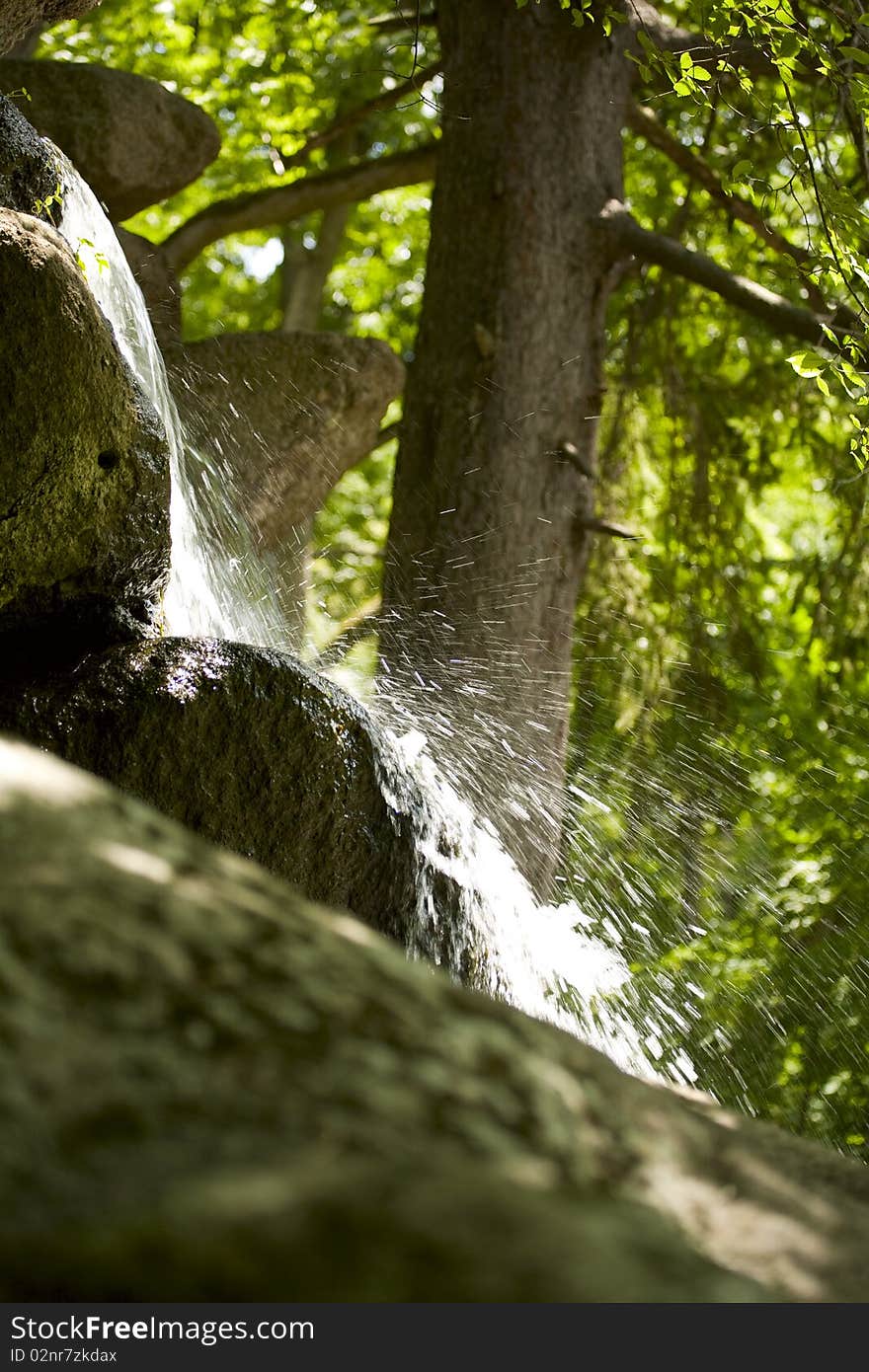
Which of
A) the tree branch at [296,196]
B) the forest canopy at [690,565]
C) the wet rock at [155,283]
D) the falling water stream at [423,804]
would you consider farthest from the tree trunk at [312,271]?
the falling water stream at [423,804]

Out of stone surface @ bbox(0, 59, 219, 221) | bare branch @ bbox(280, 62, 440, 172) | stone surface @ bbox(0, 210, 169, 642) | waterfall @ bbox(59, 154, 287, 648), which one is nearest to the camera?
stone surface @ bbox(0, 210, 169, 642)

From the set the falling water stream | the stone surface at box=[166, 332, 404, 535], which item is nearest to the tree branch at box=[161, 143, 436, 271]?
the stone surface at box=[166, 332, 404, 535]

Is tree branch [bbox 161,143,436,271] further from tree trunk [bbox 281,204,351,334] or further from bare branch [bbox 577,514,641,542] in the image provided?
tree trunk [bbox 281,204,351,334]

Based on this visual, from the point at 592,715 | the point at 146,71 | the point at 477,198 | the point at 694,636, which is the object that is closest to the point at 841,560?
the point at 694,636

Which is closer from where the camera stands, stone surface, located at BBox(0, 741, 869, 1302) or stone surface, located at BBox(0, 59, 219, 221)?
stone surface, located at BBox(0, 741, 869, 1302)

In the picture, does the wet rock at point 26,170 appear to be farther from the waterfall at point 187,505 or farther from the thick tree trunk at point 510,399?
the thick tree trunk at point 510,399

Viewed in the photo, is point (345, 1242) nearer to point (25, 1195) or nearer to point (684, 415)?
point (25, 1195)

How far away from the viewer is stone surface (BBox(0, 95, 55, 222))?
3.55 meters

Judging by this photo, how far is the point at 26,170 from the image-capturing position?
3592mm

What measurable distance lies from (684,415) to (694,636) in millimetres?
1348

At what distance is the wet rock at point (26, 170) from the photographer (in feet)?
11.6

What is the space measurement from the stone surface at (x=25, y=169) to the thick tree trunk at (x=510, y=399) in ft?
8.28

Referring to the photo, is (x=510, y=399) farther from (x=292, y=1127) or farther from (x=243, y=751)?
(x=292, y=1127)

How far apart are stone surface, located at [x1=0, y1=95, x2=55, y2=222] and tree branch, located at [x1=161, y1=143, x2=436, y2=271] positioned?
13.3 feet
